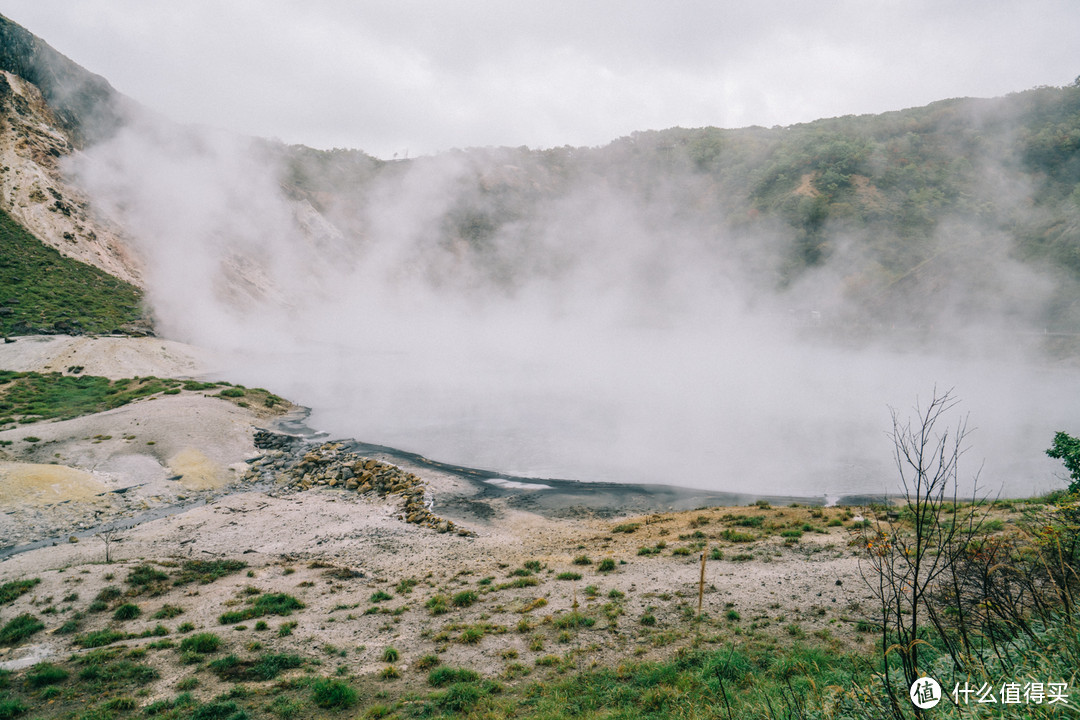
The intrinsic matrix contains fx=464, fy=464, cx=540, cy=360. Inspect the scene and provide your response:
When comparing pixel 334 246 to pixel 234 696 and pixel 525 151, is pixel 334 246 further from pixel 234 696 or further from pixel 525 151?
pixel 234 696

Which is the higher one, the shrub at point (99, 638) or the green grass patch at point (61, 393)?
the green grass patch at point (61, 393)

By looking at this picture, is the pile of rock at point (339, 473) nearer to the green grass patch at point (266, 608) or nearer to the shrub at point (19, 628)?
the green grass patch at point (266, 608)

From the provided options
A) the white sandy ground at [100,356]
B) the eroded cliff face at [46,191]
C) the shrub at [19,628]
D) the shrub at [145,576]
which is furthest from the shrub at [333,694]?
the eroded cliff face at [46,191]

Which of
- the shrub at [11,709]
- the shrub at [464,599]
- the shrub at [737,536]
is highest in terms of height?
the shrub at [737,536]

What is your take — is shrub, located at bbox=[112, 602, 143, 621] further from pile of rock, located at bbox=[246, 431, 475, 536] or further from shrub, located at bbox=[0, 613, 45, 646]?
pile of rock, located at bbox=[246, 431, 475, 536]

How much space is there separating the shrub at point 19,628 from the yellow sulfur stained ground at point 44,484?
6862mm

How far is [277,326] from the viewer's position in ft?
136

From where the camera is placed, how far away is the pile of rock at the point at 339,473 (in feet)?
48.4

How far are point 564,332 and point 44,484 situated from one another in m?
39.5

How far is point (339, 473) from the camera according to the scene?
16594mm

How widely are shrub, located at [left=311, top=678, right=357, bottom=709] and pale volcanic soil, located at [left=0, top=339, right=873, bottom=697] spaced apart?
1.64 feet

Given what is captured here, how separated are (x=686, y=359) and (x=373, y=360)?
82.1ft

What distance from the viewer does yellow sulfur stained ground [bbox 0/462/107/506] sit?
1256 centimetres

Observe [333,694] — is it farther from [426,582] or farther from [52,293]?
[52,293]
